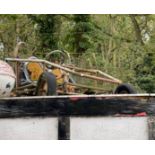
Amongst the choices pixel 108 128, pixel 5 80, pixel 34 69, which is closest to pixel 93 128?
pixel 108 128

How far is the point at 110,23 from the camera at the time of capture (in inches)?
698

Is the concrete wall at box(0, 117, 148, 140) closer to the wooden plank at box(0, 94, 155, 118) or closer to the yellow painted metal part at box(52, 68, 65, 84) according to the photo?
the wooden plank at box(0, 94, 155, 118)

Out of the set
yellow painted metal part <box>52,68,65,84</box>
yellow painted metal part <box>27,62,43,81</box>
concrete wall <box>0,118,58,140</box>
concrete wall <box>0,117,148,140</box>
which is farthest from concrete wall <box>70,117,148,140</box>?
yellow painted metal part <box>27,62,43,81</box>

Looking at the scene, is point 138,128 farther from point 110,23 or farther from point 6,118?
point 110,23

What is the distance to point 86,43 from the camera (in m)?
15.2

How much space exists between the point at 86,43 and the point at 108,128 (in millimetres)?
12521

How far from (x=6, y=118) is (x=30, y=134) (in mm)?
187

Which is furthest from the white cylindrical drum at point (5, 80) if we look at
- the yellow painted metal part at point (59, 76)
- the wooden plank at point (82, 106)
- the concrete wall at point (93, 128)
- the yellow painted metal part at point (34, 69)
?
the yellow painted metal part at point (34, 69)

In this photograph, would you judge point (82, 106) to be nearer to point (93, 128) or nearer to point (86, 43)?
point (93, 128)

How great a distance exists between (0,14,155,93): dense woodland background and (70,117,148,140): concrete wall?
10.2 metres

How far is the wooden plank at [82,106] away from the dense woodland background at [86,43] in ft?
33.3

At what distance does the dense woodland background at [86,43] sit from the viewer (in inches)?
556

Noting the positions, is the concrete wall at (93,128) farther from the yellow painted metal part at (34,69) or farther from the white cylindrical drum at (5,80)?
the yellow painted metal part at (34,69)
